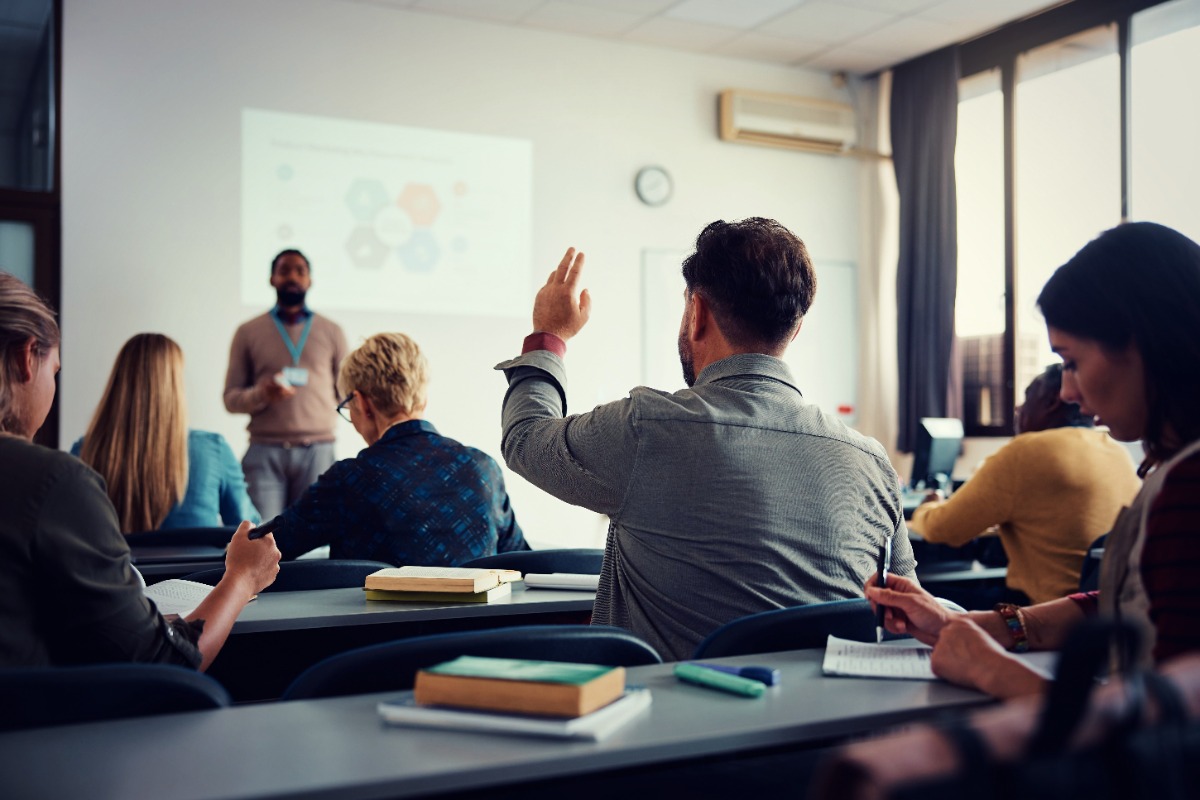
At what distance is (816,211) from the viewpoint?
7113 millimetres

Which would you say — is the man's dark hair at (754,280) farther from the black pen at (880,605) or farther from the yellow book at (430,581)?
the yellow book at (430,581)

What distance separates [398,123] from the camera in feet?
19.2

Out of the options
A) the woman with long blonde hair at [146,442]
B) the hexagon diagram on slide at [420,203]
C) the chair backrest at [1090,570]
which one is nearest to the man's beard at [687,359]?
the chair backrest at [1090,570]

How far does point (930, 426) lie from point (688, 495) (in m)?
3.54

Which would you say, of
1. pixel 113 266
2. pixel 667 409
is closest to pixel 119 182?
pixel 113 266

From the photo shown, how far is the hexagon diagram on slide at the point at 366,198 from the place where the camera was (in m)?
5.75

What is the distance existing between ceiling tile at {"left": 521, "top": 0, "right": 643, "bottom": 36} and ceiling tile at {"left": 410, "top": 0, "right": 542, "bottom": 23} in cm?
7

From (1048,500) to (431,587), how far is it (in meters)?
1.96

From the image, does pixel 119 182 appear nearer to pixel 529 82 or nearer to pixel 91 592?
pixel 529 82

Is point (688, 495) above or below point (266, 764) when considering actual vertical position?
above

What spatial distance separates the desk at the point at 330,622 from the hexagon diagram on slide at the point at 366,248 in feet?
12.1

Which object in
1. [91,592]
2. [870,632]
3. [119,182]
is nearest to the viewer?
[91,592]

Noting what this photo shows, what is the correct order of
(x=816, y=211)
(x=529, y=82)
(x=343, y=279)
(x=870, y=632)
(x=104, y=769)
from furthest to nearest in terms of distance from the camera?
(x=816, y=211)
(x=529, y=82)
(x=343, y=279)
(x=870, y=632)
(x=104, y=769)

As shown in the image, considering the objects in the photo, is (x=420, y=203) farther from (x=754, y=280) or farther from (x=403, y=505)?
(x=754, y=280)
